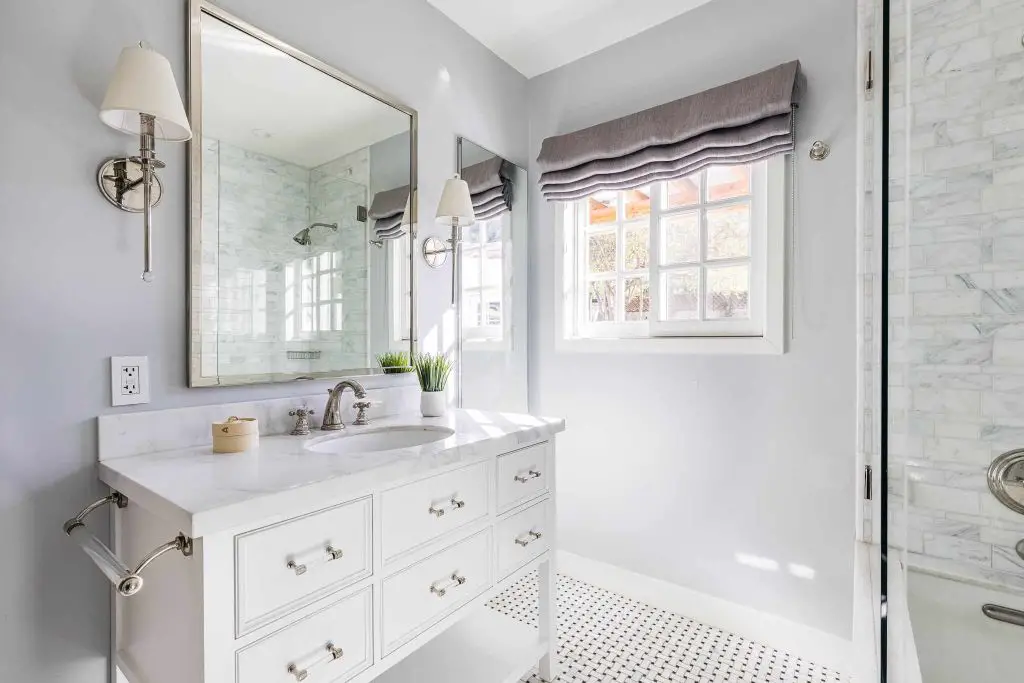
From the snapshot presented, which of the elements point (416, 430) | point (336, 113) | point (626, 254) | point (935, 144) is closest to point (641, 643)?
point (416, 430)

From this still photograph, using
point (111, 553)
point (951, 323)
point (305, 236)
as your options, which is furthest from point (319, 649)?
point (951, 323)

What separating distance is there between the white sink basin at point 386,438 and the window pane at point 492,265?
2.99 ft

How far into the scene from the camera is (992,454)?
1.21m

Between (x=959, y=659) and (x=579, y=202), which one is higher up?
(x=579, y=202)

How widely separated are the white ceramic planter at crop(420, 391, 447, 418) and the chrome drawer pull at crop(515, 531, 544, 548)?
499mm

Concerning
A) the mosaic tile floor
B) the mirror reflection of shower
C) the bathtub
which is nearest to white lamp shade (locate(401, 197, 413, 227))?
the mirror reflection of shower

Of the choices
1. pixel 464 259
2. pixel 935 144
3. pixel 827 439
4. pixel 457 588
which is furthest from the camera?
pixel 464 259

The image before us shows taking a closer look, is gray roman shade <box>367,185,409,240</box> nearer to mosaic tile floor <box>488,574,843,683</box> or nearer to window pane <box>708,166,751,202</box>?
window pane <box>708,166,751,202</box>

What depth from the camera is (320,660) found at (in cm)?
100

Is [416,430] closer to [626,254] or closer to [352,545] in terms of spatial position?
[352,545]

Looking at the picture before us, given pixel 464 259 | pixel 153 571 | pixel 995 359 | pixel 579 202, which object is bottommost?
pixel 153 571

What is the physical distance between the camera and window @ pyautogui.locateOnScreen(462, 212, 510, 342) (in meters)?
2.20

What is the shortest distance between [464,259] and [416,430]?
0.89m

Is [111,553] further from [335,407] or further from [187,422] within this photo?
[335,407]
